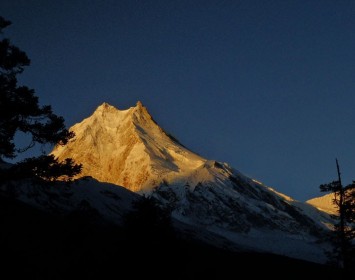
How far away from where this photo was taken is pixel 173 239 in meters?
19.4

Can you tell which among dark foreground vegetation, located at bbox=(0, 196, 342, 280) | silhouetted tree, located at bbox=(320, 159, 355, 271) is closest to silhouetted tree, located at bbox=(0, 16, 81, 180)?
dark foreground vegetation, located at bbox=(0, 196, 342, 280)

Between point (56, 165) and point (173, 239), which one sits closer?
point (173, 239)

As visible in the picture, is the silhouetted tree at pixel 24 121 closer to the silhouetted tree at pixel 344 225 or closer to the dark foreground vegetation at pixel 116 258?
the dark foreground vegetation at pixel 116 258

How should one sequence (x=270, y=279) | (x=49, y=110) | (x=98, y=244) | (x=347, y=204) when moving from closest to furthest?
(x=49, y=110), (x=347, y=204), (x=270, y=279), (x=98, y=244)

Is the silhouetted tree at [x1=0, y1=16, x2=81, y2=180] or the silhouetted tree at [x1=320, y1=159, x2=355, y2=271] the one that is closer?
the silhouetted tree at [x1=0, y1=16, x2=81, y2=180]

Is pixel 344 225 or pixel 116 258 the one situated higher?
pixel 344 225

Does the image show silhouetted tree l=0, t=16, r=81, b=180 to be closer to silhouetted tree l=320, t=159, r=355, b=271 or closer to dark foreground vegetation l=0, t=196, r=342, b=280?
dark foreground vegetation l=0, t=196, r=342, b=280

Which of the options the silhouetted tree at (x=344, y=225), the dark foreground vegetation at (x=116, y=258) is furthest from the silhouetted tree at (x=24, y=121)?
the silhouetted tree at (x=344, y=225)

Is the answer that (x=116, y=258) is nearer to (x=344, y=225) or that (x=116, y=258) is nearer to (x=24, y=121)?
(x=24, y=121)

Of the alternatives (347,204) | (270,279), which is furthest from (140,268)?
(270,279)

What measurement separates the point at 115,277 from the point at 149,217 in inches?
97.4

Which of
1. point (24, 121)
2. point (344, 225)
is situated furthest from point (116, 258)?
point (344, 225)

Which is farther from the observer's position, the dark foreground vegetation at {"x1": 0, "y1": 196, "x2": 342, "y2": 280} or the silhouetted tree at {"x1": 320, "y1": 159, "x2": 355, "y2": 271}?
the silhouetted tree at {"x1": 320, "y1": 159, "x2": 355, "y2": 271}

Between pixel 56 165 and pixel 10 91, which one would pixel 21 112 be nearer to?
pixel 10 91
